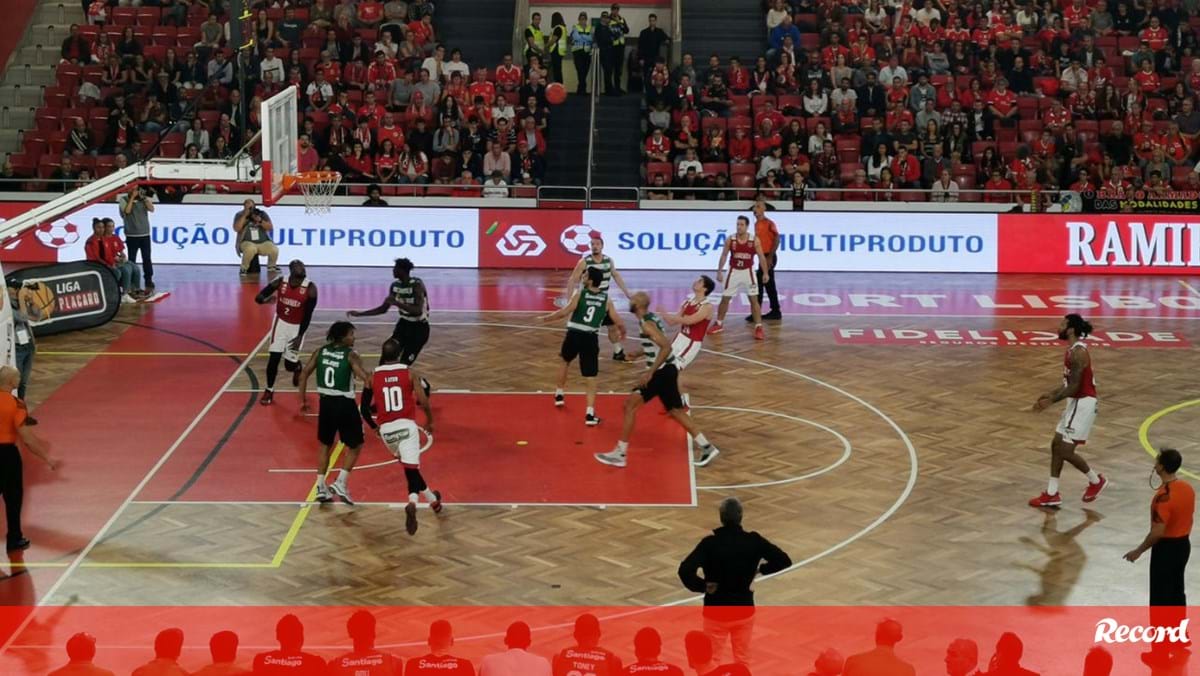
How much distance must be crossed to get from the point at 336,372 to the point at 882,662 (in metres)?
7.93

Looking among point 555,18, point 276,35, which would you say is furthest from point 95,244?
point 555,18

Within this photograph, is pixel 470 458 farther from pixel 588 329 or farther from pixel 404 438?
pixel 404 438

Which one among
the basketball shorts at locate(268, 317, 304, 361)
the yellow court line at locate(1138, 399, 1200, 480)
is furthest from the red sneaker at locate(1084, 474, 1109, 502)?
the basketball shorts at locate(268, 317, 304, 361)

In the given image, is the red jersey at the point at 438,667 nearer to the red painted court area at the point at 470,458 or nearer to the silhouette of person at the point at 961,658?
the silhouette of person at the point at 961,658

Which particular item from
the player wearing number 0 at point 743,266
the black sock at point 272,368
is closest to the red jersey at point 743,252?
the player wearing number 0 at point 743,266

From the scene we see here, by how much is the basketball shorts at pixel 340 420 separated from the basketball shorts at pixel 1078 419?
22.7ft

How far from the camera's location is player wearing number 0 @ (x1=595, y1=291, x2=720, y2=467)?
16797 millimetres

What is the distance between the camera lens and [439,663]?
8906 millimetres

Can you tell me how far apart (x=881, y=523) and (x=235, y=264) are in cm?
1674

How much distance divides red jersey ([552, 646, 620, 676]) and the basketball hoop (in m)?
12.6

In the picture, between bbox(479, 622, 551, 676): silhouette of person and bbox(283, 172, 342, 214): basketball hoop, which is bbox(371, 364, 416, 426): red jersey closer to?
bbox(479, 622, 551, 676): silhouette of person

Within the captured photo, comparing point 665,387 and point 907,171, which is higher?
point 907,171

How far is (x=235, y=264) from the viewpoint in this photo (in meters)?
28.9
